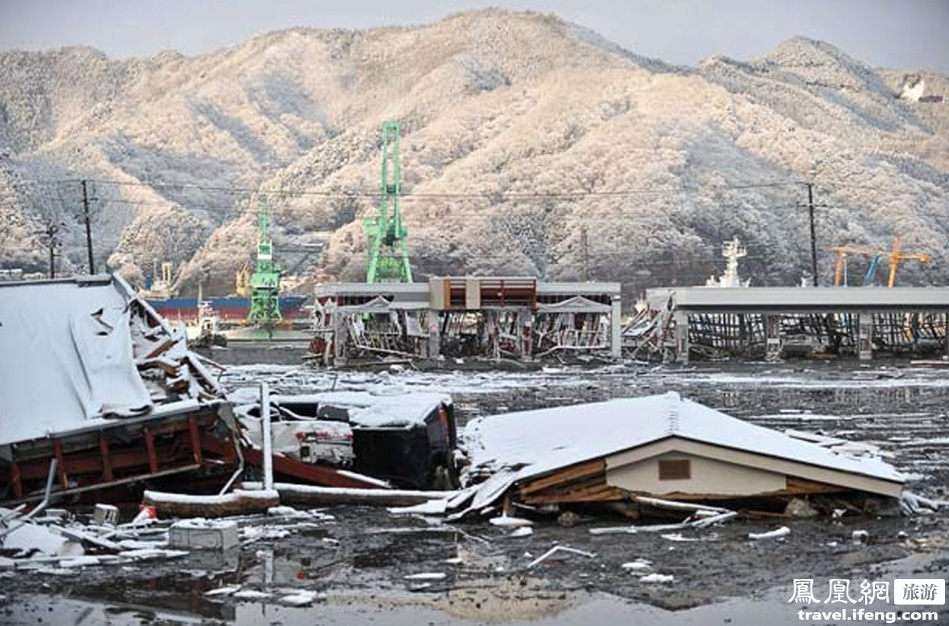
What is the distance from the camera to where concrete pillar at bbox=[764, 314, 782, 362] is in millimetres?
50500

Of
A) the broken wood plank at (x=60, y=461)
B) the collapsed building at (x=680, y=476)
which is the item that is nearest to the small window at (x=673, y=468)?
the collapsed building at (x=680, y=476)

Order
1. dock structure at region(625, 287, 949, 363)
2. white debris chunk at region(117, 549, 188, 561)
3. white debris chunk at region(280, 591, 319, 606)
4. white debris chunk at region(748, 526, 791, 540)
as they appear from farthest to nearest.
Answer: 1. dock structure at region(625, 287, 949, 363)
2. white debris chunk at region(748, 526, 791, 540)
3. white debris chunk at region(117, 549, 188, 561)
4. white debris chunk at region(280, 591, 319, 606)

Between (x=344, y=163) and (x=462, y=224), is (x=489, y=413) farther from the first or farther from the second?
(x=344, y=163)

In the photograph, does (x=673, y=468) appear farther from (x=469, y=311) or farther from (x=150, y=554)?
(x=469, y=311)

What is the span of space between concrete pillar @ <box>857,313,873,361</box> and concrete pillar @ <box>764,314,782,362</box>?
281cm

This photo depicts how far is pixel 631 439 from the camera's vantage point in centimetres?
1391

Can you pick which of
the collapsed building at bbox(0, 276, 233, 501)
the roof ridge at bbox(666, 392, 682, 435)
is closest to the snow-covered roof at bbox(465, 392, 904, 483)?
the roof ridge at bbox(666, 392, 682, 435)

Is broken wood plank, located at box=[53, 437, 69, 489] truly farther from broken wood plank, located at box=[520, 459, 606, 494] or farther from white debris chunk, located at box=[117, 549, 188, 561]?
broken wood plank, located at box=[520, 459, 606, 494]

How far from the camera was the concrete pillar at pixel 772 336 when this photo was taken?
50.5 meters

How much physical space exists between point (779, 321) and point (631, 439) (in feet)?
134

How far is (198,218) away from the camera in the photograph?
167 m

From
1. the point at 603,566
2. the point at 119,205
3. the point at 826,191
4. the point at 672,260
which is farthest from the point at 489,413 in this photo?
the point at 119,205

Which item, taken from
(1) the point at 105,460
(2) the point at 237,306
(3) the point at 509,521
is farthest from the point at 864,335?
(2) the point at 237,306

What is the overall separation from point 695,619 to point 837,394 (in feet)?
72.7
